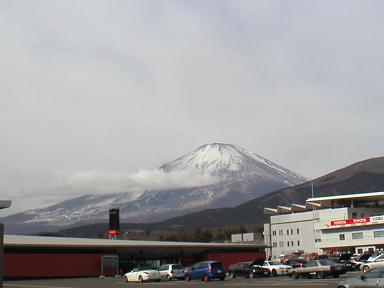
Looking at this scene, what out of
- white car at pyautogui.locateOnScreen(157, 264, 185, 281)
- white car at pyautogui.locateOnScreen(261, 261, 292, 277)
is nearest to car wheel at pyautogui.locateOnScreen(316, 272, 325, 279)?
white car at pyautogui.locateOnScreen(261, 261, 292, 277)

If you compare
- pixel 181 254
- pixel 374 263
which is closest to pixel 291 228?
pixel 181 254

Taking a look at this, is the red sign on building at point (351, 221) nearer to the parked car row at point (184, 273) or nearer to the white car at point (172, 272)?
the parked car row at point (184, 273)

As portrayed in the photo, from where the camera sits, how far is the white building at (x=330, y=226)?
328ft

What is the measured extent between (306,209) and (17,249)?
240ft

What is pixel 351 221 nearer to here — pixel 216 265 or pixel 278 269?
pixel 278 269

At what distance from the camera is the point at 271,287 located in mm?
32062

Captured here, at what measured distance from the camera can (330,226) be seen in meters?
105

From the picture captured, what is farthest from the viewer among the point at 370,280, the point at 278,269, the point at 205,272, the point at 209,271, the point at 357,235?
the point at 357,235

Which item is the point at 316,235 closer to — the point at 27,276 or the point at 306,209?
the point at 306,209

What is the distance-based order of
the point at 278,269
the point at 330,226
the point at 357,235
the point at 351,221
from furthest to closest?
the point at 330,226, the point at 351,221, the point at 357,235, the point at 278,269

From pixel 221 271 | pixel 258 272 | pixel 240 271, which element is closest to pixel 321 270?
pixel 221 271

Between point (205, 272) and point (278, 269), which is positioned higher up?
point (205, 272)

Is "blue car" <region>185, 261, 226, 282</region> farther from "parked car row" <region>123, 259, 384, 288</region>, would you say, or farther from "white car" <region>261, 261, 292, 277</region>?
"white car" <region>261, 261, 292, 277</region>

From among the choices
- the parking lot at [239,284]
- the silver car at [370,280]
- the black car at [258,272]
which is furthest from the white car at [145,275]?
the silver car at [370,280]
